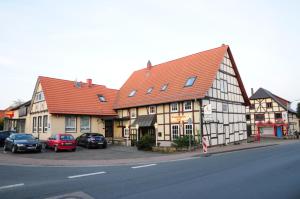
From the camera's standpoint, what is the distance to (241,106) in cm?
3134

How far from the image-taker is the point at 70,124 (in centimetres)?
2906

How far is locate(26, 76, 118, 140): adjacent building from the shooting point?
92.1 ft

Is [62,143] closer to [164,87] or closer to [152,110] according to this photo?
[152,110]

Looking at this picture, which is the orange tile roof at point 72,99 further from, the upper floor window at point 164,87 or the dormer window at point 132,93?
the upper floor window at point 164,87

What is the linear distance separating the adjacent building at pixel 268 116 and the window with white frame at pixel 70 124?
32.5 m

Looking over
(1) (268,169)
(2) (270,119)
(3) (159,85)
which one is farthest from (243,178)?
(2) (270,119)

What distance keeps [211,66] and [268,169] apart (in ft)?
53.0

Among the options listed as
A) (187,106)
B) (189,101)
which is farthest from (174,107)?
(189,101)

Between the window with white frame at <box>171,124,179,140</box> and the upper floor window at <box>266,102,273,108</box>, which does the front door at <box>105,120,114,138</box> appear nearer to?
the window with white frame at <box>171,124,179,140</box>

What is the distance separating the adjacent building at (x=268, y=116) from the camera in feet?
158

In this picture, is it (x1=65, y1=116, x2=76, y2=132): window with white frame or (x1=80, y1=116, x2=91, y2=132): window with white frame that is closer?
(x1=65, y1=116, x2=76, y2=132): window with white frame

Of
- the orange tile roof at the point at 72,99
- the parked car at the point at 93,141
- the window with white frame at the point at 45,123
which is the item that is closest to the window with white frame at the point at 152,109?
the parked car at the point at 93,141

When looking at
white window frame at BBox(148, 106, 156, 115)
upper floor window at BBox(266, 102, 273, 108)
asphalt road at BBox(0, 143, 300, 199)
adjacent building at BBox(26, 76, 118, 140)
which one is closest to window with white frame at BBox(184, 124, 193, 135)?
white window frame at BBox(148, 106, 156, 115)

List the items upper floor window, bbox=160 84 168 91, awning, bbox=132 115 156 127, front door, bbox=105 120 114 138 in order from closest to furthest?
awning, bbox=132 115 156 127 → upper floor window, bbox=160 84 168 91 → front door, bbox=105 120 114 138
